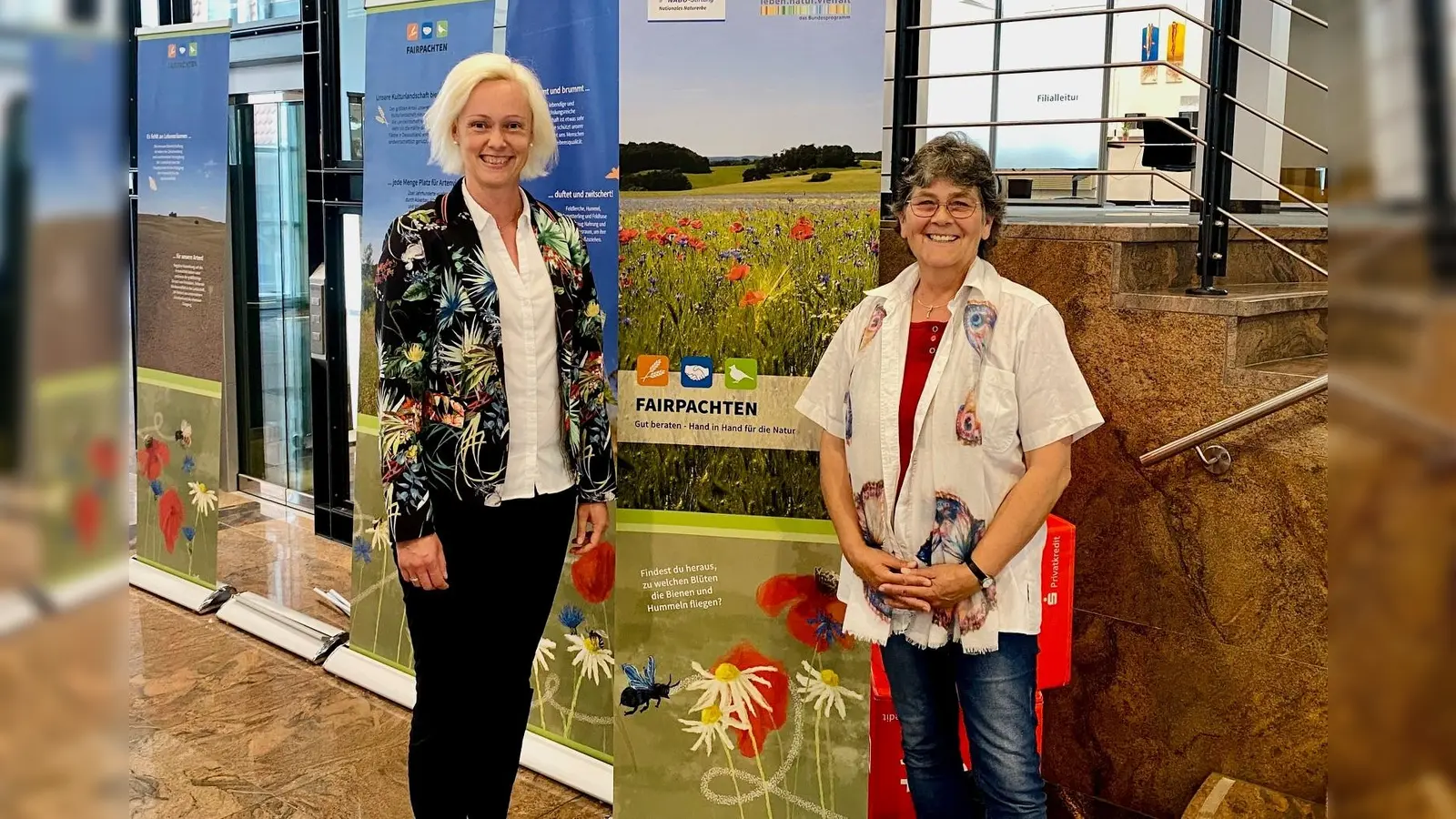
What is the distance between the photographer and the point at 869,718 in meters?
2.79

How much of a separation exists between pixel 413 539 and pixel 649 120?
109 centimetres

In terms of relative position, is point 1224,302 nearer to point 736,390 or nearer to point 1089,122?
point 1089,122

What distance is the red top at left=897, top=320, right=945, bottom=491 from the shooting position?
2.25m

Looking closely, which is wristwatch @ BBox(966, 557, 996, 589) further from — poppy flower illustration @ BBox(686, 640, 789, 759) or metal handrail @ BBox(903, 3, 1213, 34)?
metal handrail @ BBox(903, 3, 1213, 34)

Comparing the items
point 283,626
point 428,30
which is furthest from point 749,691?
point 283,626

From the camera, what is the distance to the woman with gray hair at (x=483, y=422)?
95.0 inches

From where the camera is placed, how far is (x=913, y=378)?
226 centimetres

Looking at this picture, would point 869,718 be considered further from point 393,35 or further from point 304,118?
point 304,118

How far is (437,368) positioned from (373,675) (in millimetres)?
1871

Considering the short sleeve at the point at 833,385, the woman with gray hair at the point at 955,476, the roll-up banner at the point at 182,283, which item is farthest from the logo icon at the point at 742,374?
the roll-up banner at the point at 182,283

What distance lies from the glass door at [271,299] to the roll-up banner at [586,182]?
8.47ft
